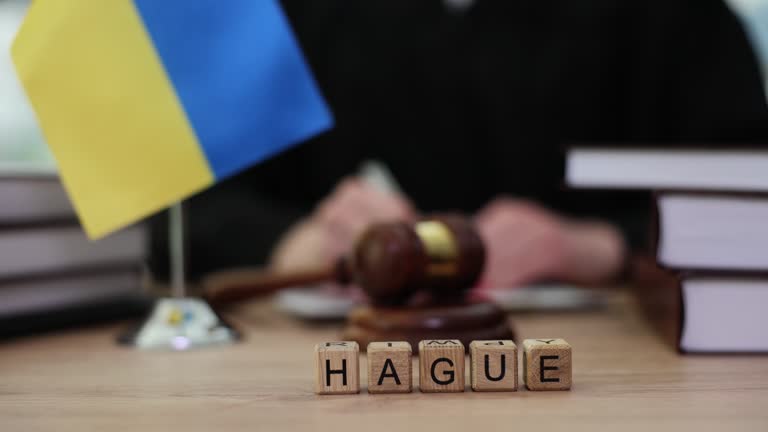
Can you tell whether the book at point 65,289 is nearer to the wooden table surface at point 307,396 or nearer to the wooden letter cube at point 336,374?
the wooden table surface at point 307,396

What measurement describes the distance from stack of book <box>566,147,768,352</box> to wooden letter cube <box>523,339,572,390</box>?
0.55ft

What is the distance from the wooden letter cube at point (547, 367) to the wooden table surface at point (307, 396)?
0.03 feet

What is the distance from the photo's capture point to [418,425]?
1.40 feet

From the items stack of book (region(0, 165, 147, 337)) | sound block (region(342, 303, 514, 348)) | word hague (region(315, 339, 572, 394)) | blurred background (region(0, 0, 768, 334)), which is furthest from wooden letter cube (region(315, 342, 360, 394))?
blurred background (region(0, 0, 768, 334))

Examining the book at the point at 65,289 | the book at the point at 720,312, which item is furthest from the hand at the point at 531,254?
the book at the point at 65,289

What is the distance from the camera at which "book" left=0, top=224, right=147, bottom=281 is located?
749mm

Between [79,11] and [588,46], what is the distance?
1.45 meters

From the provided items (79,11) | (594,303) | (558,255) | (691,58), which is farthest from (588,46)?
(79,11)

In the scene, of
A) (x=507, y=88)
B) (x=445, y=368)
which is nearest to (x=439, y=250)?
(x=445, y=368)

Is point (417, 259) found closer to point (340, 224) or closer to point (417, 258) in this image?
point (417, 258)

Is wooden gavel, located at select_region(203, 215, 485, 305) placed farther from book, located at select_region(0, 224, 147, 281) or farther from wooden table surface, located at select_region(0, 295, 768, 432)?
book, located at select_region(0, 224, 147, 281)

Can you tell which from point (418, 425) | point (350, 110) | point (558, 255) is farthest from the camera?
point (350, 110)

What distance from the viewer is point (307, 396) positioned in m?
0.51

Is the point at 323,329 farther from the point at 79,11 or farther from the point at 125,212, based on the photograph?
the point at 79,11
